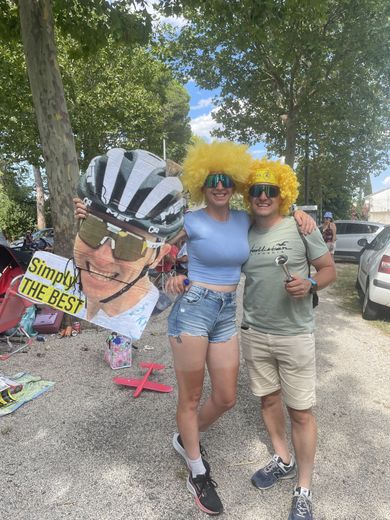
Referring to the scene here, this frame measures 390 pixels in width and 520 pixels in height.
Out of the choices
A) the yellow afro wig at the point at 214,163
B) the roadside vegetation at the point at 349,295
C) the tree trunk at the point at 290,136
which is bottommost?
the roadside vegetation at the point at 349,295

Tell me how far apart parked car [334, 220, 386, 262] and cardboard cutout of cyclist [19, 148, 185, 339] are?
43.4 ft

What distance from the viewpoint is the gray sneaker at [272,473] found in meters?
2.34

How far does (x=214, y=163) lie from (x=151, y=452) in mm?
2000

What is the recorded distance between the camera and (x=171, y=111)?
107 ft

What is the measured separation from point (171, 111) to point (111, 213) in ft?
107

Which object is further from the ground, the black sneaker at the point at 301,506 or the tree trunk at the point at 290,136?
the tree trunk at the point at 290,136

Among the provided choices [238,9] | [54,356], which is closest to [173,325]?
[54,356]

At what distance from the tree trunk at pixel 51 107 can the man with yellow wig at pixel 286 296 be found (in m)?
3.34

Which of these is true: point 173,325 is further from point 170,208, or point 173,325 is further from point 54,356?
point 54,356

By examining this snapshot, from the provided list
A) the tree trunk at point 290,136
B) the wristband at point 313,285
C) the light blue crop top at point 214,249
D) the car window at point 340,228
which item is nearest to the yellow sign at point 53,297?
the light blue crop top at point 214,249

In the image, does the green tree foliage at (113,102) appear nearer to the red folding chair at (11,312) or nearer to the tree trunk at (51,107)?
the tree trunk at (51,107)

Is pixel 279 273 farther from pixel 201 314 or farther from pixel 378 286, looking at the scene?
pixel 378 286

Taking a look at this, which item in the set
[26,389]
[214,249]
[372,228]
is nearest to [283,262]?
[214,249]

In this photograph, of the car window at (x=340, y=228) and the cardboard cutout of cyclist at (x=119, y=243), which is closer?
the cardboard cutout of cyclist at (x=119, y=243)
